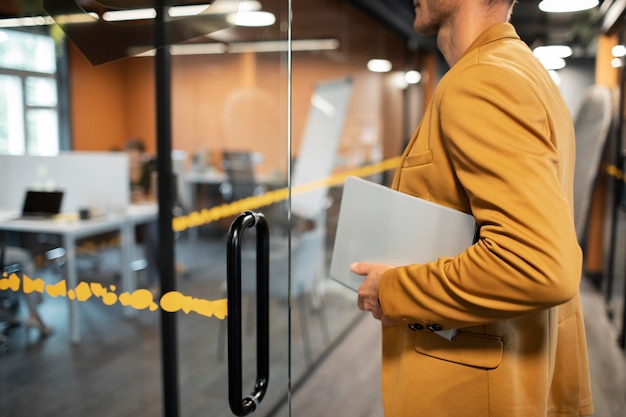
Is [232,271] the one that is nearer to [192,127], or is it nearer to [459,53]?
[459,53]

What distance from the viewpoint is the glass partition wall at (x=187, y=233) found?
1541mm

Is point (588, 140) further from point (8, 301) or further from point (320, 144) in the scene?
point (320, 144)

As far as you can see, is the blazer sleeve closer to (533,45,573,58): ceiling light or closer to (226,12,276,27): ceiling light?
(533,45,573,58): ceiling light

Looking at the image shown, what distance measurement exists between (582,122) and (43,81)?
5.90 ft

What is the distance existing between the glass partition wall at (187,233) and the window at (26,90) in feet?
0.21

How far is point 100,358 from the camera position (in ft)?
7.16

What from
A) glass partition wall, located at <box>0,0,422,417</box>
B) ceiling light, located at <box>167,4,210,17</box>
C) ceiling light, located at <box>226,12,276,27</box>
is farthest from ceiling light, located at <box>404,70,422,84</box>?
ceiling light, located at <box>167,4,210,17</box>

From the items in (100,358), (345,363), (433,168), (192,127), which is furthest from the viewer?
(192,127)

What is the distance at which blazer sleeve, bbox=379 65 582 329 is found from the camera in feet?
2.38

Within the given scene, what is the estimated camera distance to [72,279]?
5.39 ft

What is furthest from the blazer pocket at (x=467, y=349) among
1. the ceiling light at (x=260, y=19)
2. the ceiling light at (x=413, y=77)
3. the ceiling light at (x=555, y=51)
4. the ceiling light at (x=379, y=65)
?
the ceiling light at (x=413, y=77)

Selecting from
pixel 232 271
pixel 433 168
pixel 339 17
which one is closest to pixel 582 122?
pixel 433 168

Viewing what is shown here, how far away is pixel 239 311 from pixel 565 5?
1189 millimetres

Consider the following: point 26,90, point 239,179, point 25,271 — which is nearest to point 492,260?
point 25,271
